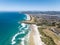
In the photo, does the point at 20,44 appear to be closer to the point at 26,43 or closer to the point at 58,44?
the point at 26,43

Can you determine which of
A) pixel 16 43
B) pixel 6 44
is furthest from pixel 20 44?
pixel 6 44

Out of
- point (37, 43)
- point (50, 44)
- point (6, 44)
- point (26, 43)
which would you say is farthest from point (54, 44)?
point (6, 44)

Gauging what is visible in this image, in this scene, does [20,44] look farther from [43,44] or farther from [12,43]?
[43,44]

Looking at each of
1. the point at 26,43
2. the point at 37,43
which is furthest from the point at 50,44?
the point at 26,43

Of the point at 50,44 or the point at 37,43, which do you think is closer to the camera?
the point at 50,44

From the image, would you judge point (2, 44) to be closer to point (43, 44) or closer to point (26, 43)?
point (26, 43)

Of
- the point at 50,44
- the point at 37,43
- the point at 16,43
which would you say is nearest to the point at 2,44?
the point at 16,43
